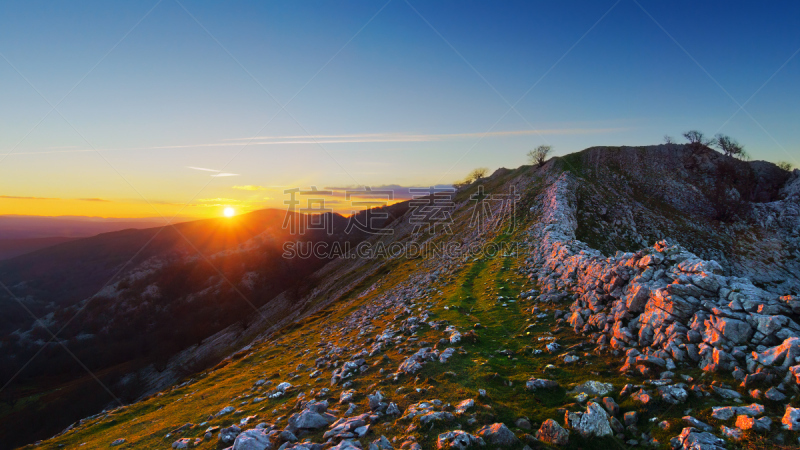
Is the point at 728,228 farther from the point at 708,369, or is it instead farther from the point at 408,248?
the point at 708,369

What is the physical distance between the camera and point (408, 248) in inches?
2419

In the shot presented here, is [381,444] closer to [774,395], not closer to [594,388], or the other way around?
[594,388]

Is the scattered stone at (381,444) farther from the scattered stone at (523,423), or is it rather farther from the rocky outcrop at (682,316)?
the rocky outcrop at (682,316)

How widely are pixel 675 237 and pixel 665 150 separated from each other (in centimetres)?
3778

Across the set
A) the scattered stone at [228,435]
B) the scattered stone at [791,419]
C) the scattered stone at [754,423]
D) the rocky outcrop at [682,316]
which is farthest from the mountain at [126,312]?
the scattered stone at [791,419]

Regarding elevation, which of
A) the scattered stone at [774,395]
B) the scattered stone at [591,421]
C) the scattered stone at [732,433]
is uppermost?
the scattered stone at [774,395]

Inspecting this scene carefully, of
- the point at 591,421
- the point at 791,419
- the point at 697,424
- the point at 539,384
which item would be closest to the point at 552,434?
the point at 591,421

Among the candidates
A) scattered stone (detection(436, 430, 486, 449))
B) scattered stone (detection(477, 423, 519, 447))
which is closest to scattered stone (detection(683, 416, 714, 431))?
scattered stone (detection(477, 423, 519, 447))

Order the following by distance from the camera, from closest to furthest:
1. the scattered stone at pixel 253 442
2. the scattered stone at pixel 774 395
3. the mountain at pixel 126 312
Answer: the scattered stone at pixel 774 395
the scattered stone at pixel 253 442
the mountain at pixel 126 312

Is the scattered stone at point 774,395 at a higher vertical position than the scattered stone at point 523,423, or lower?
higher

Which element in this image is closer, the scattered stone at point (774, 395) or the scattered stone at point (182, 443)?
the scattered stone at point (774, 395)

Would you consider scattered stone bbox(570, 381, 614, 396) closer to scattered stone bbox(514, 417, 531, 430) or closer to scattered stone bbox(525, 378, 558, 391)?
scattered stone bbox(525, 378, 558, 391)

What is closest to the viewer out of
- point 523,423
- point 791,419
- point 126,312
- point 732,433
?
point 791,419

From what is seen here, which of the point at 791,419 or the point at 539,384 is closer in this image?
the point at 791,419
